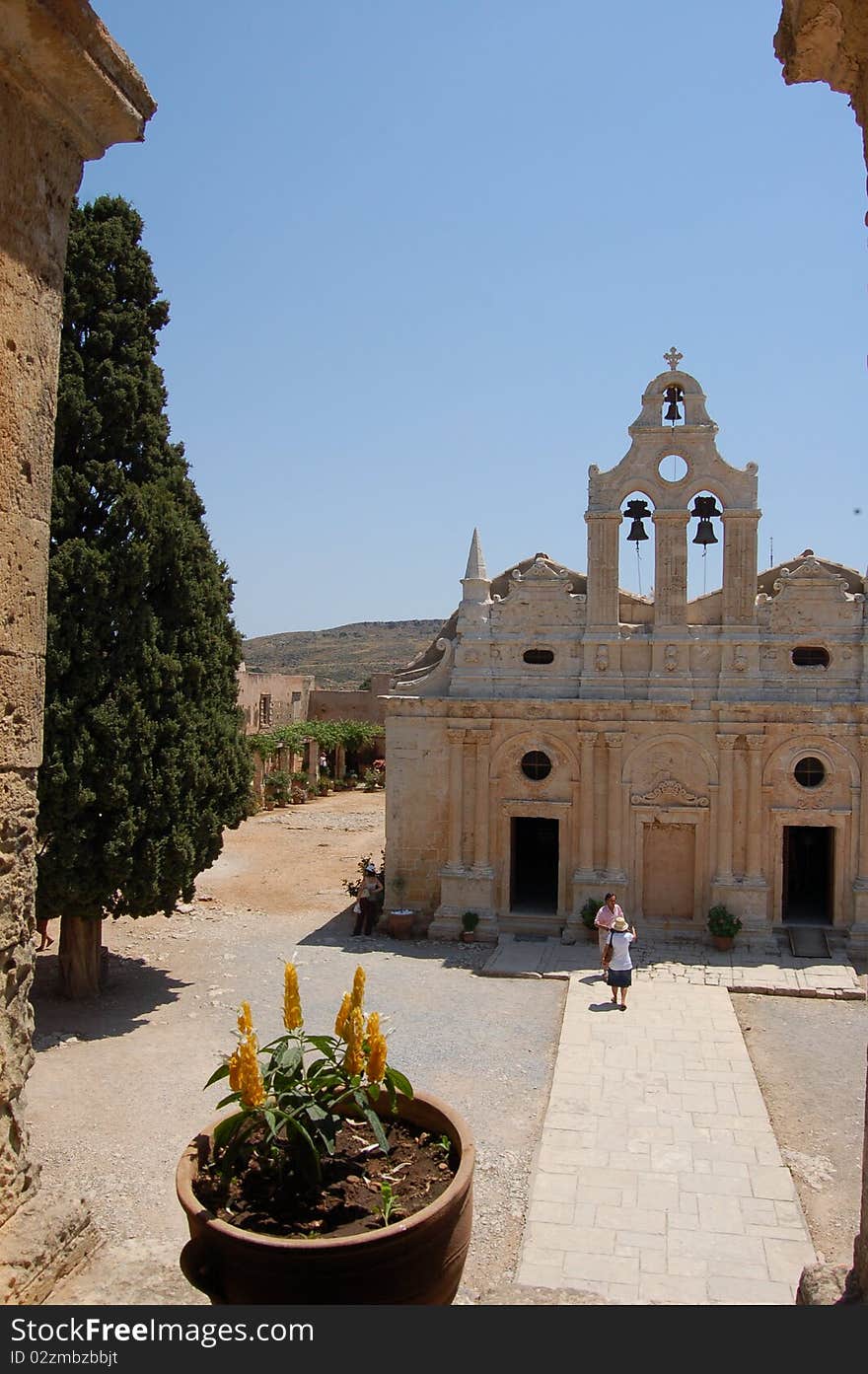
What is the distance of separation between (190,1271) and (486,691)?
605 inches

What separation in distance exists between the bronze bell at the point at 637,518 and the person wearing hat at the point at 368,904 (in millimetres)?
7667

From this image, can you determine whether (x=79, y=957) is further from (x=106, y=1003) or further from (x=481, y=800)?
(x=481, y=800)

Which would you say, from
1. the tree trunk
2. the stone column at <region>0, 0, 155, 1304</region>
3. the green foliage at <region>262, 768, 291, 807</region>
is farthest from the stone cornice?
the green foliage at <region>262, 768, 291, 807</region>

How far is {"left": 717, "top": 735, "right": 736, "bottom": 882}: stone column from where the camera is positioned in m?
18.0

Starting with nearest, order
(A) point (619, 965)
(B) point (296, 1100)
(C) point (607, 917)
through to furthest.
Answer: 1. (B) point (296, 1100)
2. (A) point (619, 965)
3. (C) point (607, 917)

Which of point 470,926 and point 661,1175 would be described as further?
point 470,926

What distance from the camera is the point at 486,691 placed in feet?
62.6

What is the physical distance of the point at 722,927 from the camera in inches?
690

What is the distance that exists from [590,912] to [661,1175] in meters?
7.82

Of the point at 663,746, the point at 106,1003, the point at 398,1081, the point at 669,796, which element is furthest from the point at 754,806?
the point at 398,1081

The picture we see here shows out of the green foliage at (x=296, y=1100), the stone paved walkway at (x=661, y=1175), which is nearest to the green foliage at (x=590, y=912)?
the stone paved walkway at (x=661, y=1175)

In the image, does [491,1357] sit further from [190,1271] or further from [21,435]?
[21,435]

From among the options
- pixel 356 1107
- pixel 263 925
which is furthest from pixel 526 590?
pixel 356 1107

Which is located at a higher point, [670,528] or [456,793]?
[670,528]
